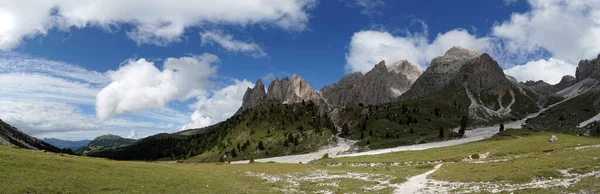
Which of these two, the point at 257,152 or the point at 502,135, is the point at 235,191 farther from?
the point at 257,152

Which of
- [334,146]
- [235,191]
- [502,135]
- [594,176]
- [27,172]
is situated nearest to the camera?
[594,176]

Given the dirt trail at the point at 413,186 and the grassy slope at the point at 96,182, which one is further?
the dirt trail at the point at 413,186

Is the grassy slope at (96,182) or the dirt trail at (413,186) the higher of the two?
the grassy slope at (96,182)

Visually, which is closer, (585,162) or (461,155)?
(585,162)

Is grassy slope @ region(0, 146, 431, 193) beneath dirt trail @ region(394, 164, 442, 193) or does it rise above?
above

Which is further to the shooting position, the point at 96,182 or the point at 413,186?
the point at 413,186

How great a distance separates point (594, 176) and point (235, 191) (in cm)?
3715

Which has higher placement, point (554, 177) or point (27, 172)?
point (27, 172)

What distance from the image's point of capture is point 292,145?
635ft

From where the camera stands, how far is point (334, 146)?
617 feet

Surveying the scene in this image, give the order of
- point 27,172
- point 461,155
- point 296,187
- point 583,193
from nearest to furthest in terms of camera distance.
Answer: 1. point 583,193
2. point 27,172
3. point 296,187
4. point 461,155

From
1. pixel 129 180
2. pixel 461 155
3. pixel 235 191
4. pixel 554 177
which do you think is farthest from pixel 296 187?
pixel 461 155

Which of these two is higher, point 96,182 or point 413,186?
point 96,182

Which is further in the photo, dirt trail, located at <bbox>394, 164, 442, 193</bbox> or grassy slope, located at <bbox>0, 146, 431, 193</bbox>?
dirt trail, located at <bbox>394, 164, 442, 193</bbox>
